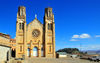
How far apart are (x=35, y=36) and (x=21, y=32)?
212 inches

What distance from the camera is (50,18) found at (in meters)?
47.7

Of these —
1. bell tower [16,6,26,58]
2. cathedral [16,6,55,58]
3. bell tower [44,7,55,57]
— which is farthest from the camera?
bell tower [44,7,55,57]

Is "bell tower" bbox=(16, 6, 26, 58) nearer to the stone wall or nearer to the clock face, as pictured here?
the clock face

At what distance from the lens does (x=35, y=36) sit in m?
46.8

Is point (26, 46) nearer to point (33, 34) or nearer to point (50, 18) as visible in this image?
point (33, 34)

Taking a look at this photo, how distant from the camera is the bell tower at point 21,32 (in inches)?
1718

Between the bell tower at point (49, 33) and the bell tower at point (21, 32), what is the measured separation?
8.00 metres

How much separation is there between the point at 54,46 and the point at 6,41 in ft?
95.8

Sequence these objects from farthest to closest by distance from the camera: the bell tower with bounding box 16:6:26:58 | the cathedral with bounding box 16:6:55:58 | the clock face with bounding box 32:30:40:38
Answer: the clock face with bounding box 32:30:40:38 < the cathedral with bounding box 16:6:55:58 < the bell tower with bounding box 16:6:26:58

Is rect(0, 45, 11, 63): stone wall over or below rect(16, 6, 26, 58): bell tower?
below

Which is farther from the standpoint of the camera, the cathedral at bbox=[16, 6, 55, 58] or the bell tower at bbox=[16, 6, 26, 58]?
the cathedral at bbox=[16, 6, 55, 58]

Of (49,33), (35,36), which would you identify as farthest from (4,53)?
(49,33)

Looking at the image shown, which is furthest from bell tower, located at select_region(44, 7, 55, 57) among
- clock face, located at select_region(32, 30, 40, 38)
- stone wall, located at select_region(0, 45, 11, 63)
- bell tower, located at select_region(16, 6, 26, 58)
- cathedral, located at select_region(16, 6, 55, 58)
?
stone wall, located at select_region(0, 45, 11, 63)

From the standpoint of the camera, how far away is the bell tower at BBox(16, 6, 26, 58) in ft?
143
